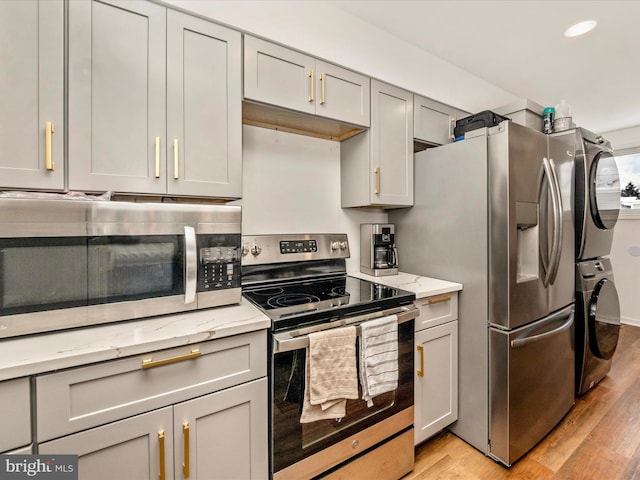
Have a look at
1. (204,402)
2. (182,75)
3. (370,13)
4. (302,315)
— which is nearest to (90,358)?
(204,402)

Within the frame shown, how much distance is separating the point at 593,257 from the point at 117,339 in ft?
9.61

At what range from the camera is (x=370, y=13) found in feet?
6.54

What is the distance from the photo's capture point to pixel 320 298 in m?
1.52

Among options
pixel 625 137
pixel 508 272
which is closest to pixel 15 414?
pixel 508 272

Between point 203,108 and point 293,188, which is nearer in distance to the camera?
point 203,108

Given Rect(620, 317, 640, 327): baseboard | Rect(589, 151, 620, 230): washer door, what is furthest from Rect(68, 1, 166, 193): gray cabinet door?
→ Rect(620, 317, 640, 327): baseboard

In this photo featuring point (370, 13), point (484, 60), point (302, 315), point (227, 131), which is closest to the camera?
point (302, 315)

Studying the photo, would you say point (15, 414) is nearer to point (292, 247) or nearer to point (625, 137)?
point (292, 247)

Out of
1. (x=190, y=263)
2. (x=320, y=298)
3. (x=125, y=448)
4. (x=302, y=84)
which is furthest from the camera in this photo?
(x=302, y=84)

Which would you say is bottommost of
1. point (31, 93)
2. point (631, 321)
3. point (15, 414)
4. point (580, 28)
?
point (631, 321)

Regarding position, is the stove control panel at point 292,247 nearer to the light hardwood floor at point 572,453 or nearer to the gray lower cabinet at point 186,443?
the gray lower cabinet at point 186,443

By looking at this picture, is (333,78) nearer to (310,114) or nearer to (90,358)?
(310,114)

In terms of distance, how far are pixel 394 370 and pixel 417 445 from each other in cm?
68
